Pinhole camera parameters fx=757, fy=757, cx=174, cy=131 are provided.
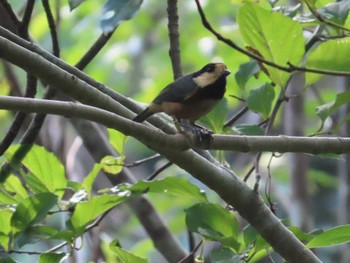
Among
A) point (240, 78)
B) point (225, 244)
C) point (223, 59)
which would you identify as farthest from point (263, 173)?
point (225, 244)

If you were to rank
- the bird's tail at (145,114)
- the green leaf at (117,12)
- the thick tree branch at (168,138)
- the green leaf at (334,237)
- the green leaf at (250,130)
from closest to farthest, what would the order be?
the thick tree branch at (168,138)
the green leaf at (334,237)
the bird's tail at (145,114)
the green leaf at (117,12)
the green leaf at (250,130)

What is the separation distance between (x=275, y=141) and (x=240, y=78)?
18.6 inches

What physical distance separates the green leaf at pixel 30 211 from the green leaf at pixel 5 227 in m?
0.04

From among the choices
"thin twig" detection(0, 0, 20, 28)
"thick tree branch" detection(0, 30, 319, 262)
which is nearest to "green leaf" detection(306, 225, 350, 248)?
"thick tree branch" detection(0, 30, 319, 262)

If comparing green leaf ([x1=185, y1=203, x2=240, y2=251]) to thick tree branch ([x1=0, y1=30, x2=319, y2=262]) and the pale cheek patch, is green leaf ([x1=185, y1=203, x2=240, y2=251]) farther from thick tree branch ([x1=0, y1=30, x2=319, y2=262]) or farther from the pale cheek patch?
the pale cheek patch

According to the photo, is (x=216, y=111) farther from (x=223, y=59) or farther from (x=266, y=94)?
(x=223, y=59)

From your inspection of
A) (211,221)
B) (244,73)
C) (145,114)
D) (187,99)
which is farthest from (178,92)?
(211,221)

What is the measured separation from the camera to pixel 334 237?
5.32 feet

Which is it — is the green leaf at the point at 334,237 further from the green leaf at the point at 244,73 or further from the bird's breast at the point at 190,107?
the green leaf at the point at 244,73

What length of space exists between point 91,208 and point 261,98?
545 millimetres

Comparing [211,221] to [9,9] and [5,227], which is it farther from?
[9,9]

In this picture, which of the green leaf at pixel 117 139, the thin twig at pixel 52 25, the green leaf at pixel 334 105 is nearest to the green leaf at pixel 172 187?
the green leaf at pixel 117 139

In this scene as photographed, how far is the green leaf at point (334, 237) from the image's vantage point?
1.61 m

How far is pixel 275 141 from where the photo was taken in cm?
157
